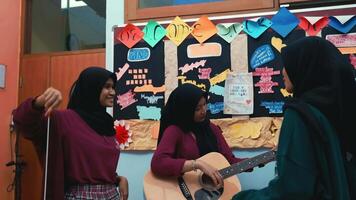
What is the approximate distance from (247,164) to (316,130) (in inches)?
36.9

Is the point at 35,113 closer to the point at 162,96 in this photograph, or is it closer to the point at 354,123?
the point at 354,123

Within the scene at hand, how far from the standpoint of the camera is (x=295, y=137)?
3.60 feet

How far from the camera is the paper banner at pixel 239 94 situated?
8.57 feet

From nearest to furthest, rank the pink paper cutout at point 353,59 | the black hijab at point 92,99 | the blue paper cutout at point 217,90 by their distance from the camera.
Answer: the black hijab at point 92,99 < the pink paper cutout at point 353,59 < the blue paper cutout at point 217,90

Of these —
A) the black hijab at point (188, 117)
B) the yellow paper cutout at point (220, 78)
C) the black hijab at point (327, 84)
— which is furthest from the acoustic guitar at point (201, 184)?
the black hijab at point (327, 84)

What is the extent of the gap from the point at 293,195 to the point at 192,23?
1.90 metres

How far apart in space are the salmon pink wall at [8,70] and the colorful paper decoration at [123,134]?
110 centimetres

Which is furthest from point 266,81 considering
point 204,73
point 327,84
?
point 327,84

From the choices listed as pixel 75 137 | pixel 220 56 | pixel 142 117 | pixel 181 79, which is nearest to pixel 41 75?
pixel 142 117

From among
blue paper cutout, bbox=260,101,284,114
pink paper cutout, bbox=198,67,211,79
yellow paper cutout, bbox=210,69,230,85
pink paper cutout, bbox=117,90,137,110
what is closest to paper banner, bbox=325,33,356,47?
blue paper cutout, bbox=260,101,284,114

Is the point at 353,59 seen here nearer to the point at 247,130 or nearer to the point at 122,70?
the point at 247,130

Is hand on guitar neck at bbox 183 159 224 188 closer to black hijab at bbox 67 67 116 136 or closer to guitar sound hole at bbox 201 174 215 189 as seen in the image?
guitar sound hole at bbox 201 174 215 189

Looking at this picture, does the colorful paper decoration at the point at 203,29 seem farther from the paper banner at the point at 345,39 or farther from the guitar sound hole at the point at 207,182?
the guitar sound hole at the point at 207,182

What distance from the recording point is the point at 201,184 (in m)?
2.01
